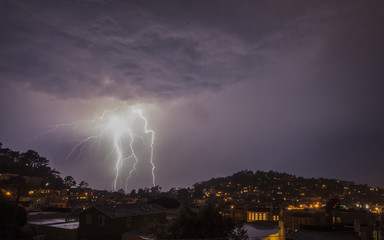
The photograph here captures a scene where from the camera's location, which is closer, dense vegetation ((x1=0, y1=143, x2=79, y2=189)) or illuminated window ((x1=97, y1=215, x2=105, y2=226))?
illuminated window ((x1=97, y1=215, x2=105, y2=226))

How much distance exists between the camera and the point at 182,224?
1867 cm

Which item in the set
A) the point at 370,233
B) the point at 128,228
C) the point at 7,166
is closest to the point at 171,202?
the point at 128,228

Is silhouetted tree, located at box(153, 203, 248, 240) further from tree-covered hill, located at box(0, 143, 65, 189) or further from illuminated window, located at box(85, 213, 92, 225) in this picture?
tree-covered hill, located at box(0, 143, 65, 189)

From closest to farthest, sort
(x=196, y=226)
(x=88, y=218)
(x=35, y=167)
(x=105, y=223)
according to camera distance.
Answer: (x=196, y=226) → (x=105, y=223) → (x=88, y=218) → (x=35, y=167)

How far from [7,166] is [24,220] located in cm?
8228

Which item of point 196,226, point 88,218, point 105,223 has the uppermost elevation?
point 196,226

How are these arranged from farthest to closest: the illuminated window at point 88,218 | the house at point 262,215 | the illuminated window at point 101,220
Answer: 1. the house at point 262,215
2. the illuminated window at point 88,218
3. the illuminated window at point 101,220

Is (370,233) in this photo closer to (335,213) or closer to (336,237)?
(336,237)

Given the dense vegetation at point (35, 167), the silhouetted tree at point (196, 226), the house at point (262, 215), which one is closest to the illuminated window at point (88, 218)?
the silhouetted tree at point (196, 226)

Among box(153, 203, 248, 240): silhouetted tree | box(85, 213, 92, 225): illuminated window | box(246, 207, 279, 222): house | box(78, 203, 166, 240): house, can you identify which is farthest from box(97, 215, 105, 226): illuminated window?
box(246, 207, 279, 222): house

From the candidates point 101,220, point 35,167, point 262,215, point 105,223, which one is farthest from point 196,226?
point 35,167

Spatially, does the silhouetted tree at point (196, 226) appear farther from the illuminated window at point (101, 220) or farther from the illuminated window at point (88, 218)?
the illuminated window at point (88, 218)

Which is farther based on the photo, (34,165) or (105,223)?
(34,165)

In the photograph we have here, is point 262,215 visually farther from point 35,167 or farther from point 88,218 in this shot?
point 35,167
